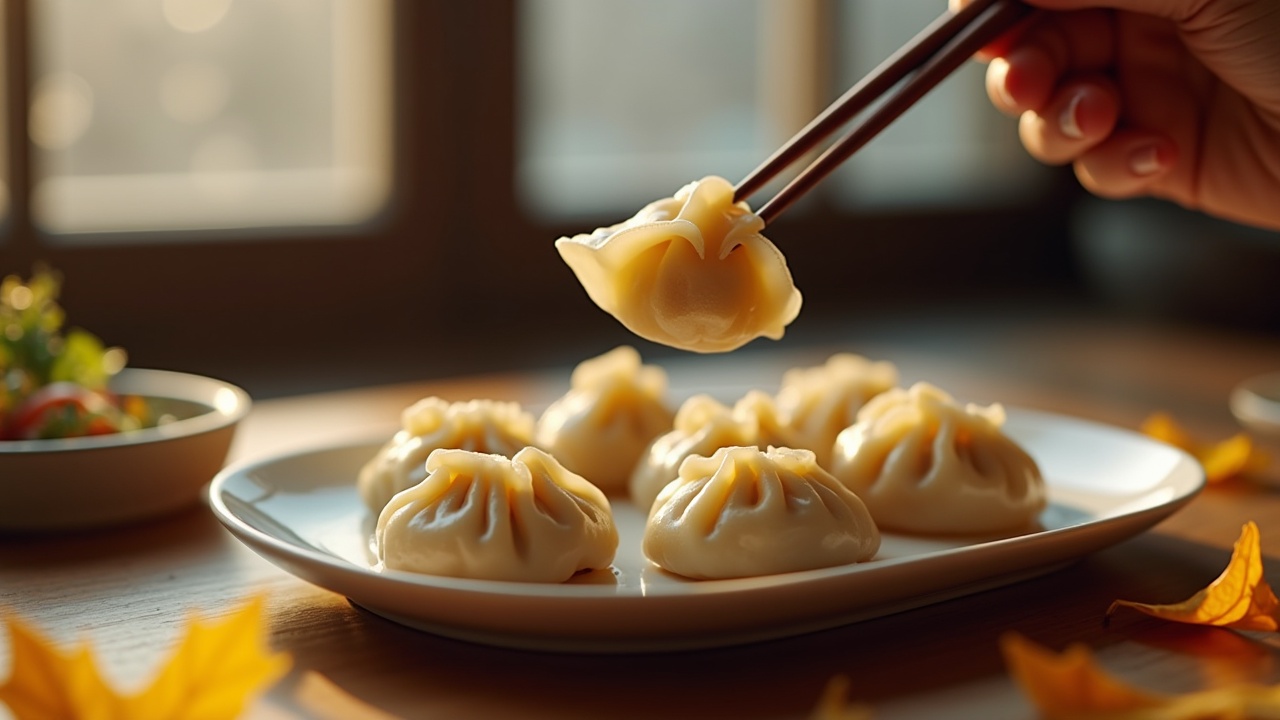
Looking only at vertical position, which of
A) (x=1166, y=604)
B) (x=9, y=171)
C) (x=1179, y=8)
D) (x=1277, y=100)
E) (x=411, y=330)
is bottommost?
(x=411, y=330)

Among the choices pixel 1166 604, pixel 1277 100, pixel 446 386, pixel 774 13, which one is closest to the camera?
pixel 1166 604

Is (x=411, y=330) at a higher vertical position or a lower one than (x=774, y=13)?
lower

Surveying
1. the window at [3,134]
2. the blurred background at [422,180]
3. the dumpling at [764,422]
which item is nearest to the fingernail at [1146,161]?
the dumpling at [764,422]

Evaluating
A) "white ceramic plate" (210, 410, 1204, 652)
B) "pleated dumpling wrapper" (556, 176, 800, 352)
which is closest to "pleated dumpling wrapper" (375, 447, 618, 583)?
"white ceramic plate" (210, 410, 1204, 652)

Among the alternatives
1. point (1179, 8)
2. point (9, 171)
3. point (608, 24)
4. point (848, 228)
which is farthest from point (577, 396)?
point (848, 228)

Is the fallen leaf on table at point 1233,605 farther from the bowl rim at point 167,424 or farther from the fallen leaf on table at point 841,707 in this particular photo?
the bowl rim at point 167,424

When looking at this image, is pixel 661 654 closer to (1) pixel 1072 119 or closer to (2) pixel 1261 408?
(1) pixel 1072 119

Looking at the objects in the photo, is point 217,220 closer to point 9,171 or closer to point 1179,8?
point 9,171
